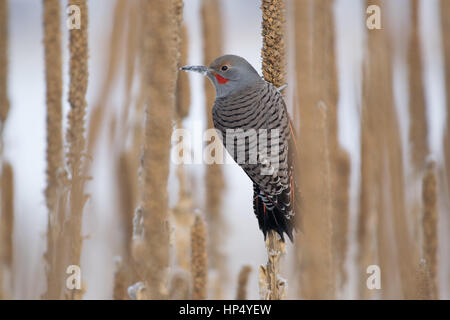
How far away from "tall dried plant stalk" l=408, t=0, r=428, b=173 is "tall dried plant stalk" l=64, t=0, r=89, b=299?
0.84 metres

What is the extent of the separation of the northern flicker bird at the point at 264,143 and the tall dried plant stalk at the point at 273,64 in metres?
0.05

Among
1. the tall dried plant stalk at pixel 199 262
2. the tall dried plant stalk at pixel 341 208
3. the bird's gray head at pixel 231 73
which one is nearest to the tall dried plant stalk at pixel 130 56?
the bird's gray head at pixel 231 73

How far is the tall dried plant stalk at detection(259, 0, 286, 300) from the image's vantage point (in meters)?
0.84

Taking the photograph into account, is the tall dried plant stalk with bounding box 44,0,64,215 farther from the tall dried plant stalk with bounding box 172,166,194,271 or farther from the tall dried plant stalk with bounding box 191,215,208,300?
the tall dried plant stalk with bounding box 172,166,194,271

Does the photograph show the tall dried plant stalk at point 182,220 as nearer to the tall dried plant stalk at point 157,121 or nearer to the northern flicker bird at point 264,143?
the northern flicker bird at point 264,143

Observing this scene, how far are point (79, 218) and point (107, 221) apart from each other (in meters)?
0.46

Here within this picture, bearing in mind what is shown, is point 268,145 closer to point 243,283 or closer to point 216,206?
point 243,283

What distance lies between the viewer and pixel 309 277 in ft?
2.22

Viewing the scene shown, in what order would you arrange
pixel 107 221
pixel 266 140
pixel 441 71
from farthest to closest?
pixel 107 221
pixel 441 71
pixel 266 140

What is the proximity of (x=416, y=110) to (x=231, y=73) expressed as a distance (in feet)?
1.87

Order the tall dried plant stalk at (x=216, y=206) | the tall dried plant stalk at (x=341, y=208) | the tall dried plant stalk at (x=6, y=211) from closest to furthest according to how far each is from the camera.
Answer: the tall dried plant stalk at (x=6, y=211)
the tall dried plant stalk at (x=341, y=208)
the tall dried plant stalk at (x=216, y=206)

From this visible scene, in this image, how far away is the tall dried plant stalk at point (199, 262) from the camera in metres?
1.08
